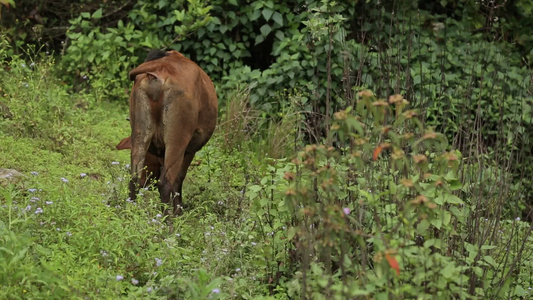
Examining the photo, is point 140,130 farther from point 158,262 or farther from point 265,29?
point 265,29

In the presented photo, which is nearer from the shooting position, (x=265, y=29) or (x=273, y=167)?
(x=273, y=167)

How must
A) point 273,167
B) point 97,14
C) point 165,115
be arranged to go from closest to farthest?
1. point 273,167
2. point 165,115
3. point 97,14

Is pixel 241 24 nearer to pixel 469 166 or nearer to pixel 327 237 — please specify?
pixel 469 166

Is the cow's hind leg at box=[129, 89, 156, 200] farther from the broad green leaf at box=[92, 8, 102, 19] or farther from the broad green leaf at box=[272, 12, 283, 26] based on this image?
the broad green leaf at box=[92, 8, 102, 19]

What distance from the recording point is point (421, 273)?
376cm

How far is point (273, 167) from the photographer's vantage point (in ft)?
16.5

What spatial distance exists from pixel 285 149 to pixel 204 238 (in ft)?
10.2

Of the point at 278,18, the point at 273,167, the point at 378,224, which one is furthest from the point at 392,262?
the point at 278,18

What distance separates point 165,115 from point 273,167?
121 centimetres

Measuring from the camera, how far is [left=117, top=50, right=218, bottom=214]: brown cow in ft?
19.2

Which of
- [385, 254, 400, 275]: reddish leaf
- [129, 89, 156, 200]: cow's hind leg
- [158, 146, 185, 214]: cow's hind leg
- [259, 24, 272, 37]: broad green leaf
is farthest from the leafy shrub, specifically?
[259, 24, 272, 37]: broad green leaf

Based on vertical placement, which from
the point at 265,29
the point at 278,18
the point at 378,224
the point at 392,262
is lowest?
the point at 265,29

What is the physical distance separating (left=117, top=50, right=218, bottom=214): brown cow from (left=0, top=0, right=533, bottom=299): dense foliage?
1.00ft

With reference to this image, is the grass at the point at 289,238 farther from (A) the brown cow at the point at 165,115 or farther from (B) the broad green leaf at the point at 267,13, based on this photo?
(B) the broad green leaf at the point at 267,13
